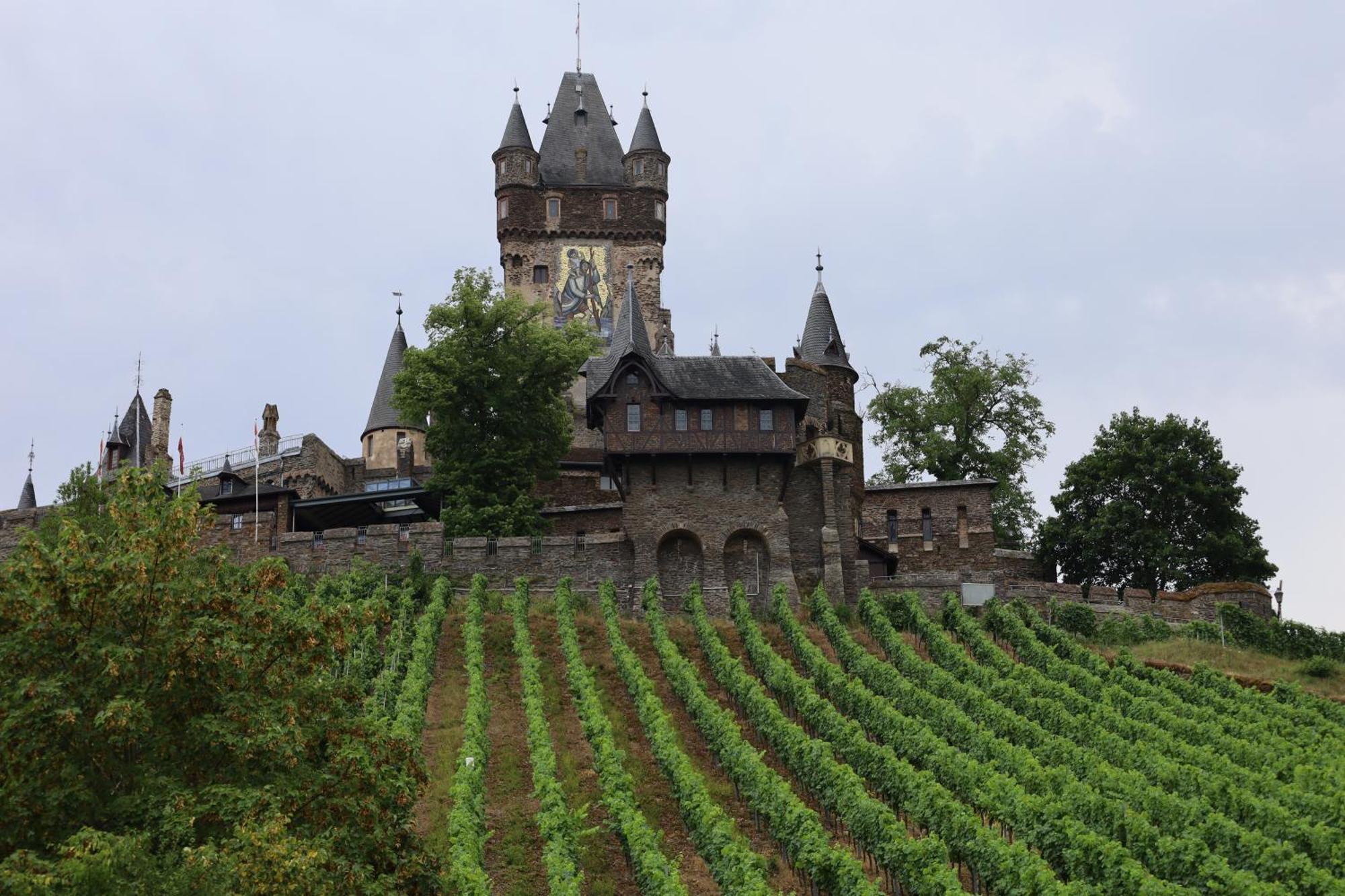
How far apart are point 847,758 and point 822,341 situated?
927 inches

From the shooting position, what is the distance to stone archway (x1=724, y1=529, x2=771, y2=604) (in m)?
54.3

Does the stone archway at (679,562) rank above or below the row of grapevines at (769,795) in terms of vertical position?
above

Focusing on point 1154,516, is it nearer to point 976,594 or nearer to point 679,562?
point 976,594

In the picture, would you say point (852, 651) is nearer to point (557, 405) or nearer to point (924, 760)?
point (924, 760)

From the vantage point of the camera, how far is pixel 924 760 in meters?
37.9

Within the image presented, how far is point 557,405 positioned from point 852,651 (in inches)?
654

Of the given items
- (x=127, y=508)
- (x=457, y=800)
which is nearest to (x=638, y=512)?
(x=457, y=800)

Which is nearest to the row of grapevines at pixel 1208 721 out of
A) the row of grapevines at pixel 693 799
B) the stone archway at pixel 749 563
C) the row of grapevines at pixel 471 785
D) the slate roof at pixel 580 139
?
the stone archway at pixel 749 563

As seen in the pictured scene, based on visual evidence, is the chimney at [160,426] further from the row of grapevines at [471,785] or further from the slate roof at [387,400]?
the row of grapevines at [471,785]

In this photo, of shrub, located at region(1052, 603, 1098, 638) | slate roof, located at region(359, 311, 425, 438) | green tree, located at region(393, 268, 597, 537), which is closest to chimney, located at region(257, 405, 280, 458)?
slate roof, located at region(359, 311, 425, 438)

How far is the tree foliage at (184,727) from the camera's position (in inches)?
889

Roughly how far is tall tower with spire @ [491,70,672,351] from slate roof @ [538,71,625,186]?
0.07m

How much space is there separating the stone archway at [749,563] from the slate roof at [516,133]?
108 feet

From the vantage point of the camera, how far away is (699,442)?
54.8 metres
